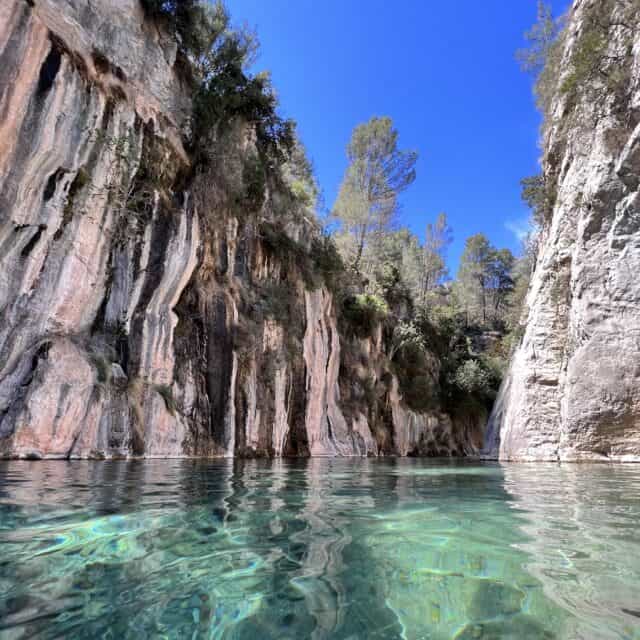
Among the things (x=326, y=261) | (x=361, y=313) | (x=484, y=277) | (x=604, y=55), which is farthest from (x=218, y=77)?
(x=484, y=277)

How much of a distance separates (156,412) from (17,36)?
7.64 meters

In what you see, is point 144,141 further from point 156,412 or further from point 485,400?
point 485,400

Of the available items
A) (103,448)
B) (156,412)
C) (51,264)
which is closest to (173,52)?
(51,264)

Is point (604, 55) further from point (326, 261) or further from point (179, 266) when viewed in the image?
point (326, 261)

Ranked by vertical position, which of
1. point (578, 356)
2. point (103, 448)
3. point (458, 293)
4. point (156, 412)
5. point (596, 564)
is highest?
point (458, 293)

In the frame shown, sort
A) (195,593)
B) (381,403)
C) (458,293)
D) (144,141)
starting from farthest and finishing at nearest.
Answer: (458,293) < (381,403) < (144,141) < (195,593)

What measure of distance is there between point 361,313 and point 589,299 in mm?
13517

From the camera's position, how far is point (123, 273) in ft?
36.1

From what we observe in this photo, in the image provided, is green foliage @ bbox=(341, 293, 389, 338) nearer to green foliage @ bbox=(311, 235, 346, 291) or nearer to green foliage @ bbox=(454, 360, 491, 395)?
green foliage @ bbox=(311, 235, 346, 291)

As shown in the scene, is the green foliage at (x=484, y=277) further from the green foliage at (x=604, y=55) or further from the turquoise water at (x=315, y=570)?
the turquoise water at (x=315, y=570)

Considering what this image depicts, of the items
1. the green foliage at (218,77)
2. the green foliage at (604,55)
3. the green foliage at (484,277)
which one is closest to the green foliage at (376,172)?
the green foliage at (218,77)

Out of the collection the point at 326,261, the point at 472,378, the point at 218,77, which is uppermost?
the point at 218,77

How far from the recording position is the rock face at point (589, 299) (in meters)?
8.48

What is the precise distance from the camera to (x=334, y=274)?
784 inches
